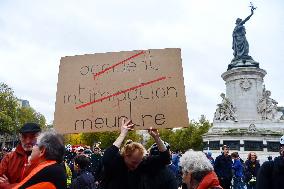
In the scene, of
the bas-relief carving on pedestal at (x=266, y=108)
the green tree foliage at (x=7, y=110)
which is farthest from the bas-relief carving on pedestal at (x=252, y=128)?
the green tree foliage at (x=7, y=110)

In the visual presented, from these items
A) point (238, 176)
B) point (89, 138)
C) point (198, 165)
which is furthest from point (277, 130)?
point (198, 165)

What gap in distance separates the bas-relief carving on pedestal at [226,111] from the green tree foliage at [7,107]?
3334cm

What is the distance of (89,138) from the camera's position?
7544 centimetres

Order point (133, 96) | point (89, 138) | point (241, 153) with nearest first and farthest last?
1. point (133, 96)
2. point (241, 153)
3. point (89, 138)

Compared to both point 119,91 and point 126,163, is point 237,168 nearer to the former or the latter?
point 119,91

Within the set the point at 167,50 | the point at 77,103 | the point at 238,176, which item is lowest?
the point at 238,176

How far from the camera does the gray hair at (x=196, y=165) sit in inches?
160

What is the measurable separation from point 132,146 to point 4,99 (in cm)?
6406

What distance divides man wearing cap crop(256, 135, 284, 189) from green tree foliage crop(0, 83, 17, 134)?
63.0 metres

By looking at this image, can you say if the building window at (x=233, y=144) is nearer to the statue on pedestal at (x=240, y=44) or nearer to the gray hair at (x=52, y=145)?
the statue on pedestal at (x=240, y=44)

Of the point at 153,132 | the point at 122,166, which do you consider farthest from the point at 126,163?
the point at 153,132

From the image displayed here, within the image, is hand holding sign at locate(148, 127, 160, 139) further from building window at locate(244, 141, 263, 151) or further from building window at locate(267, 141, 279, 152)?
building window at locate(267, 141, 279, 152)

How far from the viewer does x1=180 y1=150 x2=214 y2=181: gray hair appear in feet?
13.4

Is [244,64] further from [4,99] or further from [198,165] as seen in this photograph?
[198,165]
